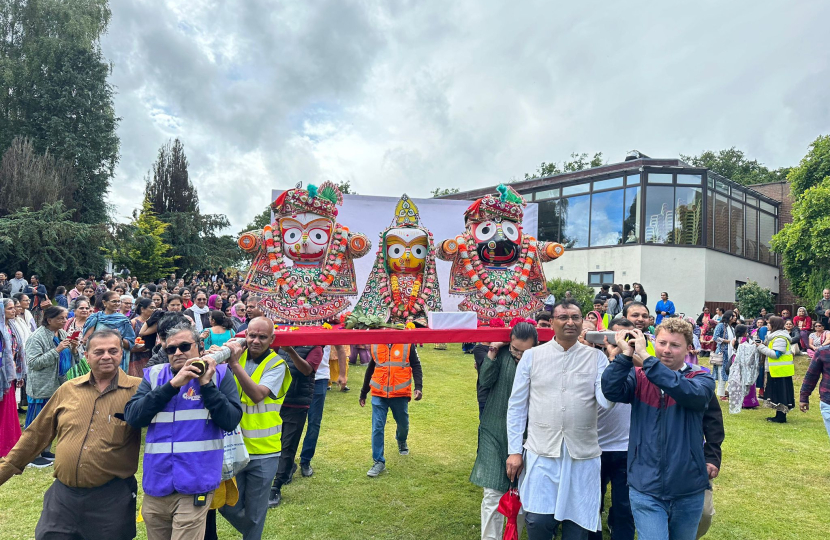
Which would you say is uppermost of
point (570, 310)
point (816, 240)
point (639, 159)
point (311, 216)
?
point (639, 159)

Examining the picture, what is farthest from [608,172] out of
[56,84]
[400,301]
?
[56,84]

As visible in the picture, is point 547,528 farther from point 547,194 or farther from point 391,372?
point 547,194

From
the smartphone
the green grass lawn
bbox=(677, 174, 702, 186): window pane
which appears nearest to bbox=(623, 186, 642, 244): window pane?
bbox=(677, 174, 702, 186): window pane

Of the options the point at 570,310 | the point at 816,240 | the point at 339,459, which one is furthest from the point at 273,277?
the point at 816,240

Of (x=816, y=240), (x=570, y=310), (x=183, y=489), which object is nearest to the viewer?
(x=183, y=489)

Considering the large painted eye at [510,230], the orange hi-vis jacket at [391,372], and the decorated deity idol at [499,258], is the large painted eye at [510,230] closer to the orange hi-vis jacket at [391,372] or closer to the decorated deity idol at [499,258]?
the decorated deity idol at [499,258]

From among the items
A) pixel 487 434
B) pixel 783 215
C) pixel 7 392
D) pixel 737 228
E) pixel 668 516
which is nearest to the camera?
pixel 668 516

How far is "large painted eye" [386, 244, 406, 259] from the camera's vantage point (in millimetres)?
5625

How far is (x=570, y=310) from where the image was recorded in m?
3.32

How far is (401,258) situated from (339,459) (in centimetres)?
258

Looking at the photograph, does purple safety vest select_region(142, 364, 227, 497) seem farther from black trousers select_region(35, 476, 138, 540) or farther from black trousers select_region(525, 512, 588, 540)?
black trousers select_region(525, 512, 588, 540)

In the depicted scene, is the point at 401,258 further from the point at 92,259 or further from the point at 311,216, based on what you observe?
the point at 92,259

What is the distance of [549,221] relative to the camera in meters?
21.3

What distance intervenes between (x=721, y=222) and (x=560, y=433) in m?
19.9
